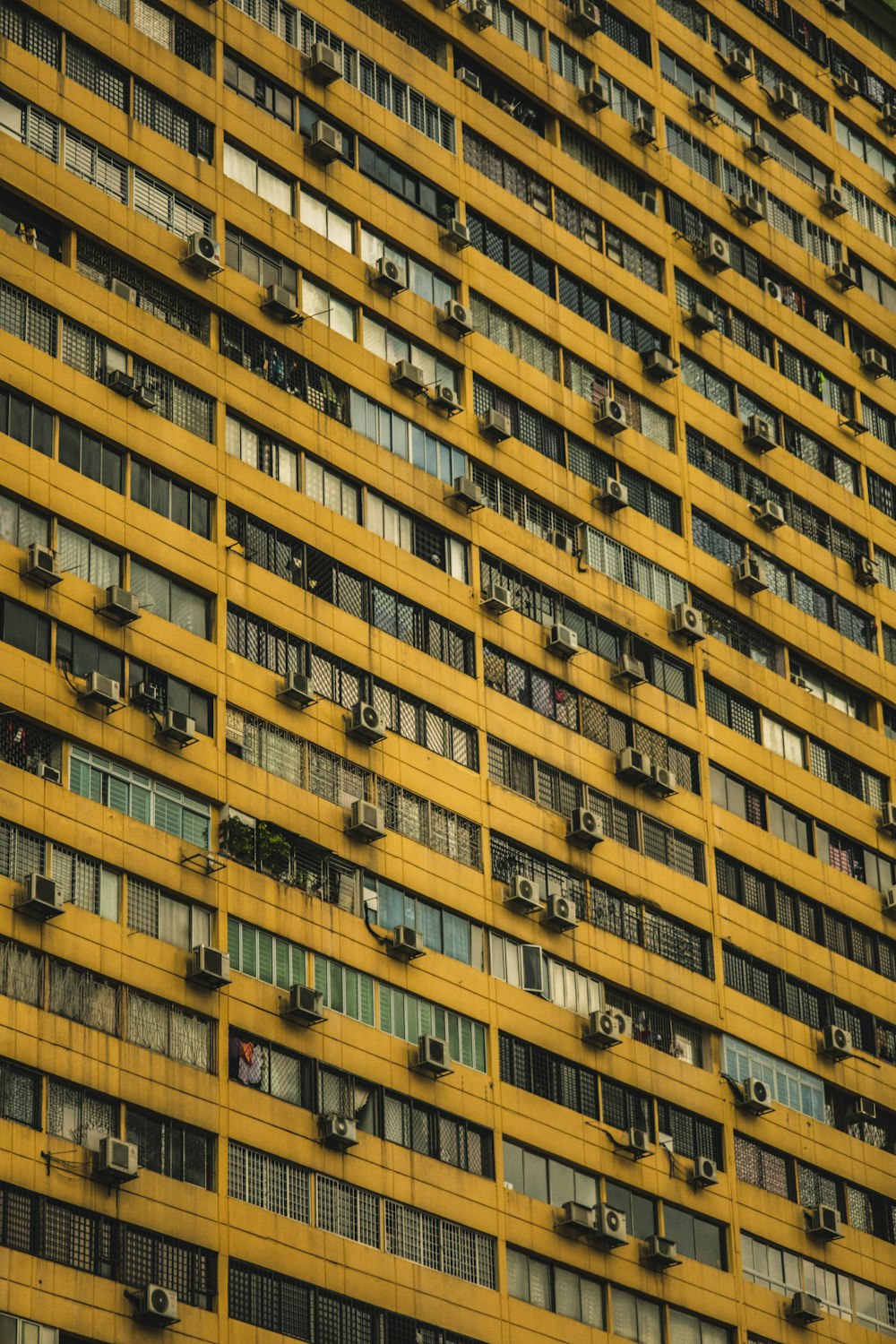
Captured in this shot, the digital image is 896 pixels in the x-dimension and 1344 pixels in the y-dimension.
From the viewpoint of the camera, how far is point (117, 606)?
46.3 meters

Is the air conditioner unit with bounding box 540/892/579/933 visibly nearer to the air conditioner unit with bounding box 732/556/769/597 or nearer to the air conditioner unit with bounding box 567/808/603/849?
the air conditioner unit with bounding box 567/808/603/849

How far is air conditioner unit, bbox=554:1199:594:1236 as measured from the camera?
166ft

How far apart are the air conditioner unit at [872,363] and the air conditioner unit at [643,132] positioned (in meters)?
8.85

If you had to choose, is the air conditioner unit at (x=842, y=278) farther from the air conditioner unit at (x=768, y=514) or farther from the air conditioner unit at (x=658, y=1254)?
the air conditioner unit at (x=658, y=1254)

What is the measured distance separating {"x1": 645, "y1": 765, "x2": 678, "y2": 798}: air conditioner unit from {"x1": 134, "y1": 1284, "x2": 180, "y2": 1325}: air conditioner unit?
1780 cm

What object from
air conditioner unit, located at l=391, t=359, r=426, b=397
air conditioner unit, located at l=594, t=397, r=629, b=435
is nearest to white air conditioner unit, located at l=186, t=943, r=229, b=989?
air conditioner unit, located at l=391, t=359, r=426, b=397

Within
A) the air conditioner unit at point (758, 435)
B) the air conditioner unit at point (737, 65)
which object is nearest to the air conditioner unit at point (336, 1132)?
the air conditioner unit at point (758, 435)

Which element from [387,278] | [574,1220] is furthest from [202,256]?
[574,1220]

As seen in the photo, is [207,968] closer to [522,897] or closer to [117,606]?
[117,606]

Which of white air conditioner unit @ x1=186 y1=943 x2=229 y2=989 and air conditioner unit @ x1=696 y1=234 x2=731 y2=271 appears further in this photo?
air conditioner unit @ x1=696 y1=234 x2=731 y2=271

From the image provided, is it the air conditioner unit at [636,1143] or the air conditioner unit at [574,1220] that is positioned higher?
the air conditioner unit at [636,1143]

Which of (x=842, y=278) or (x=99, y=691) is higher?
(x=842, y=278)

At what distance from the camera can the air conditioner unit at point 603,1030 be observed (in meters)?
52.5

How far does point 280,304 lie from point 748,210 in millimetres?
17316
